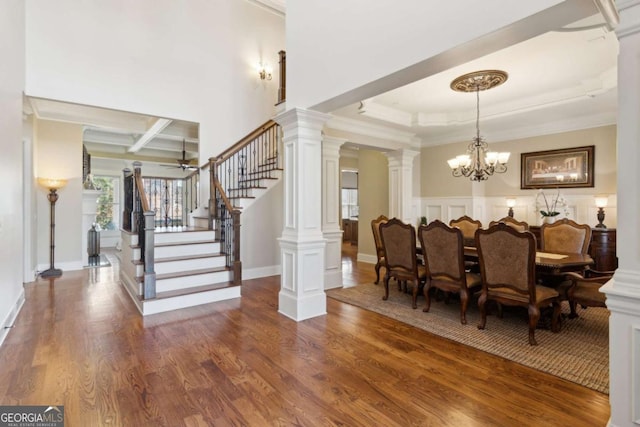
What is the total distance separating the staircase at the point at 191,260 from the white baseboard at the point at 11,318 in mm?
1115

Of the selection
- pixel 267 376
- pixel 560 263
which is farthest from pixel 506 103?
pixel 267 376

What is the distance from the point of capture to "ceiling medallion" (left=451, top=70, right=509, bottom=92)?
12.6ft

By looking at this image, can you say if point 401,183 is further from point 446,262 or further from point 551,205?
point 446,262

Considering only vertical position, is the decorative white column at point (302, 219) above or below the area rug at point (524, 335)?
above

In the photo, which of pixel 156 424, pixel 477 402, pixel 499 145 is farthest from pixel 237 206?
pixel 499 145

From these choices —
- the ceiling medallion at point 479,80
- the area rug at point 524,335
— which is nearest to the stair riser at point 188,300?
the area rug at point 524,335

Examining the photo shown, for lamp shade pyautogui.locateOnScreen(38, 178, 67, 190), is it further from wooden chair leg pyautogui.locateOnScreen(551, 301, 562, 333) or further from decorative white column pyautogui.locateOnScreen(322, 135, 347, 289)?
wooden chair leg pyautogui.locateOnScreen(551, 301, 562, 333)

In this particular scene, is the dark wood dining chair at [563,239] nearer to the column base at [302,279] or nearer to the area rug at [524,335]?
the area rug at [524,335]

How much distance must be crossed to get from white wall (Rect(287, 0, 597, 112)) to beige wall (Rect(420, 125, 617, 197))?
4091mm

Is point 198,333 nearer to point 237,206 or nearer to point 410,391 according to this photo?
point 410,391

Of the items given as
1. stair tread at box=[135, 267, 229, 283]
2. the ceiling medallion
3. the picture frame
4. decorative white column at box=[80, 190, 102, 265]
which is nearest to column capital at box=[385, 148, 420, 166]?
the ceiling medallion

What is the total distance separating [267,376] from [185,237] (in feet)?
9.80

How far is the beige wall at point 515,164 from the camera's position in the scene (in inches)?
195

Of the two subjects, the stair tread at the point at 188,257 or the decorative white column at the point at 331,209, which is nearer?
the stair tread at the point at 188,257
